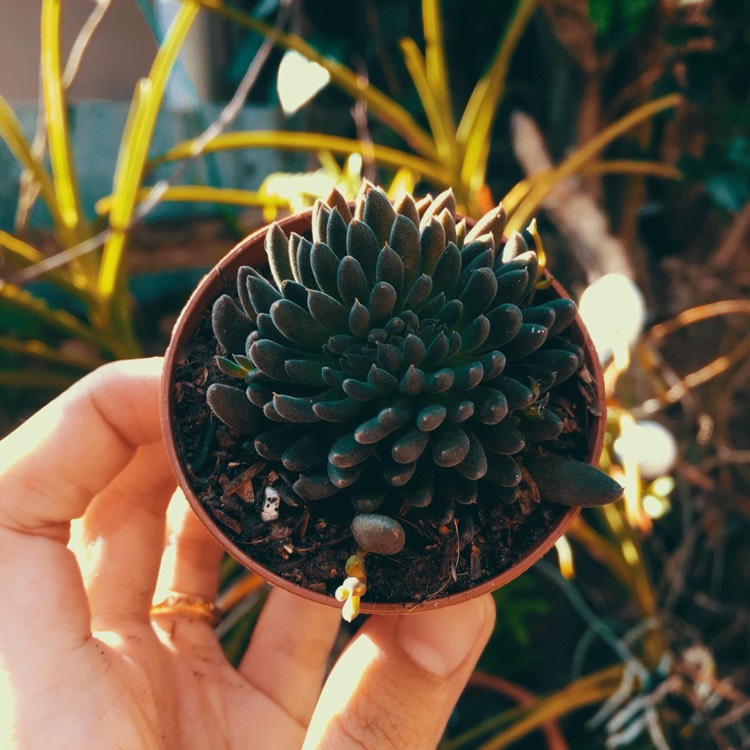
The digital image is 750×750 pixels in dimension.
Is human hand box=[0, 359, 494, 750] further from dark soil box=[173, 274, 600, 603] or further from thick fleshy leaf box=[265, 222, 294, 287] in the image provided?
thick fleshy leaf box=[265, 222, 294, 287]

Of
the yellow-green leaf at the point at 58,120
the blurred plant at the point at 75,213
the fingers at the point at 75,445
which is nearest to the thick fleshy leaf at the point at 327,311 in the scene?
the fingers at the point at 75,445

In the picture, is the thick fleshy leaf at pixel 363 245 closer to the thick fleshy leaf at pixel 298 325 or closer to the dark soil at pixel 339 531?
the thick fleshy leaf at pixel 298 325

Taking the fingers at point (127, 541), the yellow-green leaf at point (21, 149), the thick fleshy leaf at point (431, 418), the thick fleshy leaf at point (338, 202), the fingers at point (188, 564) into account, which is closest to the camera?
the thick fleshy leaf at point (431, 418)

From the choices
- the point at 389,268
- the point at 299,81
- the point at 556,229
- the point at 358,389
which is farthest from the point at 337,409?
the point at 556,229

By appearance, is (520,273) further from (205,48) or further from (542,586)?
(205,48)

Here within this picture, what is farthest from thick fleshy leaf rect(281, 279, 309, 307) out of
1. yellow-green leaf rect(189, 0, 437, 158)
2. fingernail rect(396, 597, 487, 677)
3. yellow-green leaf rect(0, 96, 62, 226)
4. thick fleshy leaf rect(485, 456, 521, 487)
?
yellow-green leaf rect(0, 96, 62, 226)
